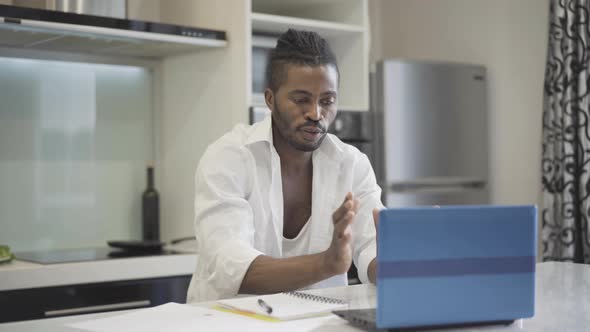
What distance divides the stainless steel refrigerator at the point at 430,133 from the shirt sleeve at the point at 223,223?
1.60 metres

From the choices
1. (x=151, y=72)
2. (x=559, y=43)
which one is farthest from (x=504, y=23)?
(x=151, y=72)

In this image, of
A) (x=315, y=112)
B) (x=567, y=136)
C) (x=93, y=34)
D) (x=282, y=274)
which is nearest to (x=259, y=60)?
(x=93, y=34)

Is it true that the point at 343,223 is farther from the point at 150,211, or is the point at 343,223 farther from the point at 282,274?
the point at 150,211

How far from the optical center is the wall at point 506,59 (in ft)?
12.8

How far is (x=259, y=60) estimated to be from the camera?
328 centimetres

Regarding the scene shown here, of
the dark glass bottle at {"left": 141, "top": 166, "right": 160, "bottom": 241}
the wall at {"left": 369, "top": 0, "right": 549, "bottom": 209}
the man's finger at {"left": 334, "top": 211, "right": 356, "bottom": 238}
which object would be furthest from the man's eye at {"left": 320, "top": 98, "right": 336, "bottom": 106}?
the wall at {"left": 369, "top": 0, "right": 549, "bottom": 209}

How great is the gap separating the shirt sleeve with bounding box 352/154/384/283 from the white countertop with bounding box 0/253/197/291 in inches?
35.5

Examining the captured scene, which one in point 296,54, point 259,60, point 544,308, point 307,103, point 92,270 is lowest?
point 92,270

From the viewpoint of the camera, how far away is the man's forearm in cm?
172

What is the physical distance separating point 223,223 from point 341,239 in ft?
1.61

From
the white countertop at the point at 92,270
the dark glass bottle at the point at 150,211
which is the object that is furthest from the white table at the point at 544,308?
the dark glass bottle at the point at 150,211

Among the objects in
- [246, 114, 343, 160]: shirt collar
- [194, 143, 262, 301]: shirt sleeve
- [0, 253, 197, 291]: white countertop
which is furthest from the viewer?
[0, 253, 197, 291]: white countertop

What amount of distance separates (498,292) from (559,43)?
102 inches

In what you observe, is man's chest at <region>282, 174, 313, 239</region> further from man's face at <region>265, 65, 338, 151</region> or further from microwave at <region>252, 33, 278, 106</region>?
microwave at <region>252, 33, 278, 106</region>
